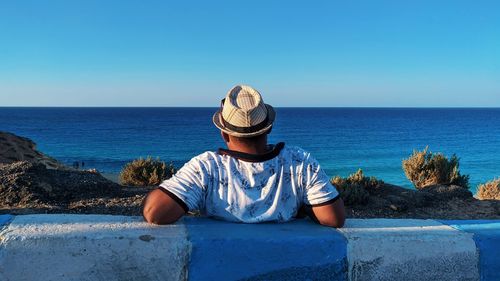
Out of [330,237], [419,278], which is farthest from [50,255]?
[419,278]

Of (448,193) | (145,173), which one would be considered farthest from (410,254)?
(145,173)

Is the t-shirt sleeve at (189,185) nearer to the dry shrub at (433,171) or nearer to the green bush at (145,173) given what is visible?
the green bush at (145,173)

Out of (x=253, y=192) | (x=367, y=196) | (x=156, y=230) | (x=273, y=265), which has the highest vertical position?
(x=253, y=192)

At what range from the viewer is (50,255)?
222 centimetres

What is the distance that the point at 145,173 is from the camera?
913 centimetres

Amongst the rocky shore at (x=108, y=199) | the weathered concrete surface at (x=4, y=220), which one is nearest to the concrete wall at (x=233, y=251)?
the weathered concrete surface at (x=4, y=220)

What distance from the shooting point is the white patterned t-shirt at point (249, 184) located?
2.63m

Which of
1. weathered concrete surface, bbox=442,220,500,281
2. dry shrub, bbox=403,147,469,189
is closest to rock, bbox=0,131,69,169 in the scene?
dry shrub, bbox=403,147,469,189

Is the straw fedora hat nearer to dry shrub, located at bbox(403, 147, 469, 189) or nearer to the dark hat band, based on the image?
the dark hat band

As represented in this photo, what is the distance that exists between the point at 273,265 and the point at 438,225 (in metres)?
1.13

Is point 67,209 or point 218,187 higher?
point 218,187

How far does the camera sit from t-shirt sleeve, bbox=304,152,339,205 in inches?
108

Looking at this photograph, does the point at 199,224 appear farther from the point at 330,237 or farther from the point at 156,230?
the point at 330,237

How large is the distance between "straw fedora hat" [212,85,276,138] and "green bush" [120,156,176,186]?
6389 millimetres
